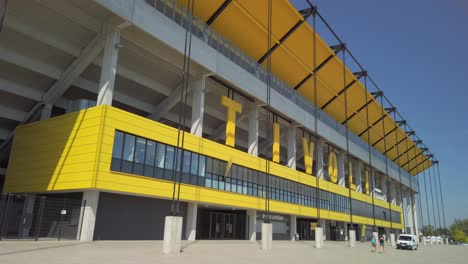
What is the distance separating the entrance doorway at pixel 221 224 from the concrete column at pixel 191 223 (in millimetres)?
6196

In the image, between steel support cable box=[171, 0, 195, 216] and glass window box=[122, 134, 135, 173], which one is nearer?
steel support cable box=[171, 0, 195, 216]

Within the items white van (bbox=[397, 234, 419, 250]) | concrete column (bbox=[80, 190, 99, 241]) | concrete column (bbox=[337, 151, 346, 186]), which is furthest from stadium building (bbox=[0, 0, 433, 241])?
concrete column (bbox=[337, 151, 346, 186])

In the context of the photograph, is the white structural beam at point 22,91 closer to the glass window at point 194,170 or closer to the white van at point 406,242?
the glass window at point 194,170

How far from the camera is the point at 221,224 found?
41312 mm

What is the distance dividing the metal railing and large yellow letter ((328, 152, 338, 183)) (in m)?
4.51

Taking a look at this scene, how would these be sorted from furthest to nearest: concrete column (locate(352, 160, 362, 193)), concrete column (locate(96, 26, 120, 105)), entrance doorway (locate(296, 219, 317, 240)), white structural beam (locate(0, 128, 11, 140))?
concrete column (locate(352, 160, 362, 193)) < entrance doorway (locate(296, 219, 317, 240)) < white structural beam (locate(0, 128, 11, 140)) < concrete column (locate(96, 26, 120, 105))

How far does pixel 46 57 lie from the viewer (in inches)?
1189

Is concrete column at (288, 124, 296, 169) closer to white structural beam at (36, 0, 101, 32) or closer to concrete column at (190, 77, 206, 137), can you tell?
concrete column at (190, 77, 206, 137)

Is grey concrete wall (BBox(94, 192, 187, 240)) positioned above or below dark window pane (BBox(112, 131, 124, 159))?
below

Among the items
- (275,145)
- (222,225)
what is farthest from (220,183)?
(275,145)

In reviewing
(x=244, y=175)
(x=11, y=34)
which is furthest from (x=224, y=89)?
(x=11, y=34)

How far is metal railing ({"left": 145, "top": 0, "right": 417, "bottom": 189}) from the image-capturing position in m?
31.6

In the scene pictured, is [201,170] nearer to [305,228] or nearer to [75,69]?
[75,69]

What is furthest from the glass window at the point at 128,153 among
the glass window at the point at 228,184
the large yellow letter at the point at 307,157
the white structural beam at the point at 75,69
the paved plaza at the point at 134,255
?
the large yellow letter at the point at 307,157
